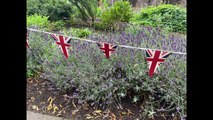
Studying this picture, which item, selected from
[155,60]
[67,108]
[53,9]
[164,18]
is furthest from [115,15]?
[155,60]

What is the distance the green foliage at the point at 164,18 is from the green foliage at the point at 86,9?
3.49ft

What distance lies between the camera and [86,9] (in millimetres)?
7324

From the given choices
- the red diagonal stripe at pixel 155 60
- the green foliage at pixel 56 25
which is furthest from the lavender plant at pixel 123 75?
the green foliage at pixel 56 25

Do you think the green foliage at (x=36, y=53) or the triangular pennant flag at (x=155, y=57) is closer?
the triangular pennant flag at (x=155, y=57)

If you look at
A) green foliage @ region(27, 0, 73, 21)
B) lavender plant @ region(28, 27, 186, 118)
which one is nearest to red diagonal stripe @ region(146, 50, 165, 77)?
lavender plant @ region(28, 27, 186, 118)

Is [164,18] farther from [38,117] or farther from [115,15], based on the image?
[38,117]

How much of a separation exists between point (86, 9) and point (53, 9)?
2.98ft

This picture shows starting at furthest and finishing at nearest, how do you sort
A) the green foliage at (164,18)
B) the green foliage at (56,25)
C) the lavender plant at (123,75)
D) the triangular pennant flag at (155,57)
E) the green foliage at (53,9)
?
1. the green foliage at (53,9)
2. the green foliage at (164,18)
3. the green foliage at (56,25)
4. the lavender plant at (123,75)
5. the triangular pennant flag at (155,57)

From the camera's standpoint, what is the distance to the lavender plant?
3.13 meters

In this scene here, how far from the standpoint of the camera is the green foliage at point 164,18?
23.2 ft

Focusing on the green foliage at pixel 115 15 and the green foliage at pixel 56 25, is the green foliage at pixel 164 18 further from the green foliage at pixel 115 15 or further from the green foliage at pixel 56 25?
the green foliage at pixel 56 25

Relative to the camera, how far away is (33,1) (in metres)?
7.94
